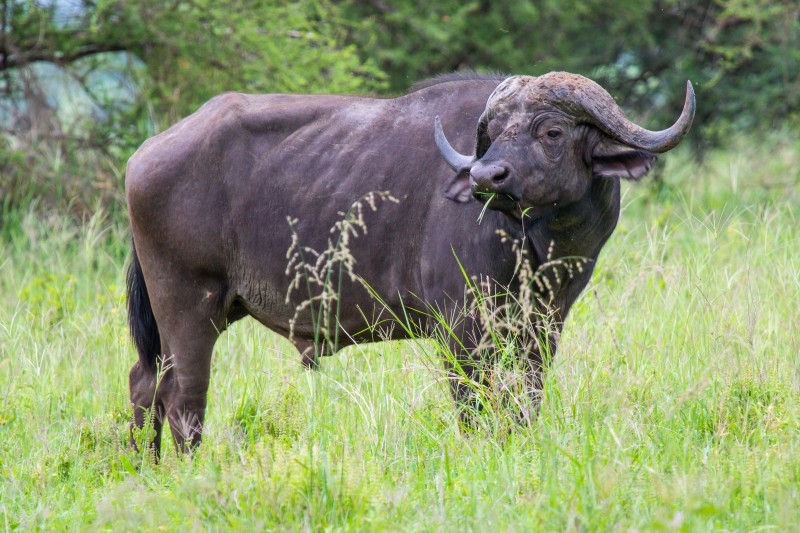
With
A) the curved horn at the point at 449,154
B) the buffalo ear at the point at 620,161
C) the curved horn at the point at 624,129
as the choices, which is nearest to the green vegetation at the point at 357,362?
the buffalo ear at the point at 620,161

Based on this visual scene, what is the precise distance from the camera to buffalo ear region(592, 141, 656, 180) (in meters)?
4.03

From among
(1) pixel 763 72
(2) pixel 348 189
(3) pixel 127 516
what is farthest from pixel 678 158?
(3) pixel 127 516

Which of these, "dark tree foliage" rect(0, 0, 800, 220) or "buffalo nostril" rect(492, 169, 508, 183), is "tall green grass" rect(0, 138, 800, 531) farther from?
"dark tree foliage" rect(0, 0, 800, 220)

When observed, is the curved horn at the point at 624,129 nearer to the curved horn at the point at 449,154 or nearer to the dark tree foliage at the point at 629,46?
the curved horn at the point at 449,154

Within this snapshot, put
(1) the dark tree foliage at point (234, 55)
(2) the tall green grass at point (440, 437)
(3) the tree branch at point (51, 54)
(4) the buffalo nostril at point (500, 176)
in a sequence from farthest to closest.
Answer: (3) the tree branch at point (51, 54) < (1) the dark tree foliage at point (234, 55) < (4) the buffalo nostril at point (500, 176) < (2) the tall green grass at point (440, 437)

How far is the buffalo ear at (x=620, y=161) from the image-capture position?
4.03 metres

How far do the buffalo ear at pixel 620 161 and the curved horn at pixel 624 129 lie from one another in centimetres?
4

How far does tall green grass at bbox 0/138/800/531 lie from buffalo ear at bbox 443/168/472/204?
0.70 m

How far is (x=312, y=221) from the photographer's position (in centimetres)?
468

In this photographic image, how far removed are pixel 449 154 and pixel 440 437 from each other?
3.92ft

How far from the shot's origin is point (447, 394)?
4379 millimetres

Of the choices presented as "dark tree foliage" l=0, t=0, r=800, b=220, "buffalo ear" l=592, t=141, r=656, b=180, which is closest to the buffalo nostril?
"buffalo ear" l=592, t=141, r=656, b=180

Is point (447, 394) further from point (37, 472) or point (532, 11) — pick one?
point (532, 11)

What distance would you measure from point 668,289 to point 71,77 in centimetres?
679
